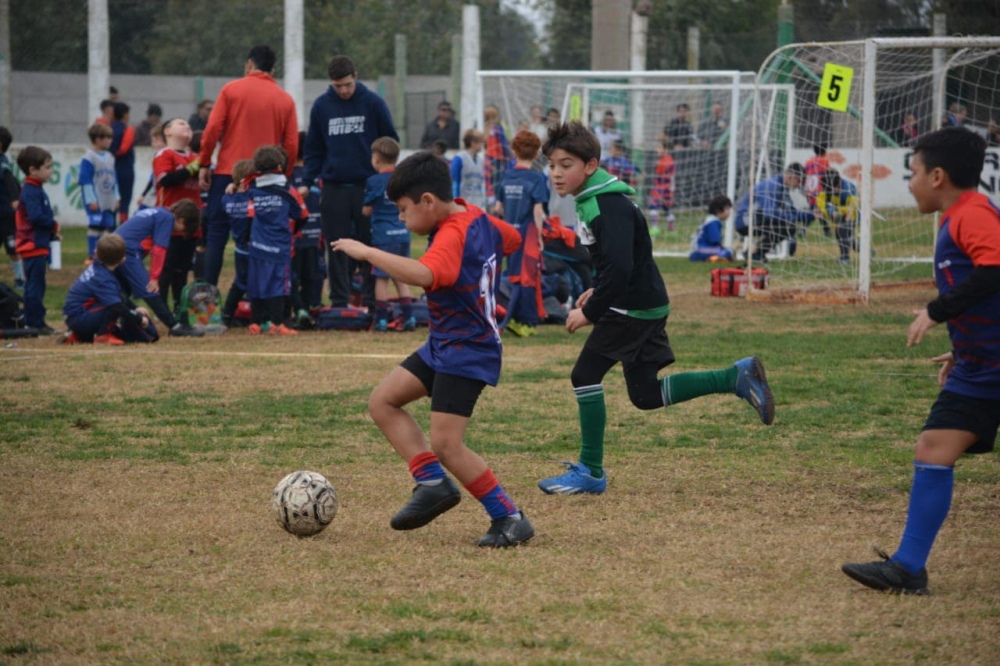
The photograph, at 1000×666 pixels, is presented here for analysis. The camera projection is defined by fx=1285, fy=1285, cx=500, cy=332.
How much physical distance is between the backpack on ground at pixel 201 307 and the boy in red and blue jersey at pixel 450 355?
666 cm

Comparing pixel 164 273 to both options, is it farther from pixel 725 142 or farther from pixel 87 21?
pixel 725 142

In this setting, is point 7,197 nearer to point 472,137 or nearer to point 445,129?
point 472,137

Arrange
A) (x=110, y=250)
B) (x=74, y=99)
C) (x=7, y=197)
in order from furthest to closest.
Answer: (x=74, y=99) → (x=7, y=197) → (x=110, y=250)

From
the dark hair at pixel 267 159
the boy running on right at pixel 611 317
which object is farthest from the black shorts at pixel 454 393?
the dark hair at pixel 267 159

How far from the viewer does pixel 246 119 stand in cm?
1166

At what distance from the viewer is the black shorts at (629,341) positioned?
607cm

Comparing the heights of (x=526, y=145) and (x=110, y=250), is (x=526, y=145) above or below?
above

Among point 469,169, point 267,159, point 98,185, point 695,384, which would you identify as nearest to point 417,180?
point 695,384

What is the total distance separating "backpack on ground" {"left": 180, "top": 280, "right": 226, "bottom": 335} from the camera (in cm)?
1152

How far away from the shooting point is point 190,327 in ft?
37.8

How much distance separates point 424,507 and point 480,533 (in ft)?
1.15

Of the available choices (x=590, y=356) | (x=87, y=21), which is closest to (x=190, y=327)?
(x=590, y=356)

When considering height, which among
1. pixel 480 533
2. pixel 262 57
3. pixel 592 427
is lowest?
pixel 480 533

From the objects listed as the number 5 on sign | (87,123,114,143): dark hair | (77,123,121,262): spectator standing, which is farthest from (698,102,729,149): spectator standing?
(87,123,114,143): dark hair
